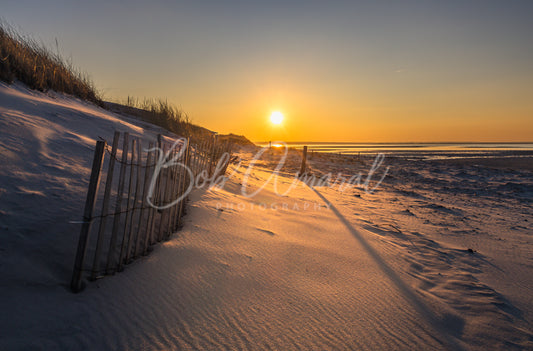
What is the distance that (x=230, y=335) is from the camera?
185 centimetres

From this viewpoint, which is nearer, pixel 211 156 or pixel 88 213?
pixel 88 213

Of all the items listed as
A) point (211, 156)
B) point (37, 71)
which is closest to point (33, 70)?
point (37, 71)

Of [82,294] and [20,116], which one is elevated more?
[20,116]

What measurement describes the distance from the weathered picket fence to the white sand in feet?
0.48

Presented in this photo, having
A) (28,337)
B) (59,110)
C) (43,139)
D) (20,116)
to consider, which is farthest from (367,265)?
(59,110)

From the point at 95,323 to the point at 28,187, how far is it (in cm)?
170

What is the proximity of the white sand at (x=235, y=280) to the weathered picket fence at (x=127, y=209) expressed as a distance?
15 cm

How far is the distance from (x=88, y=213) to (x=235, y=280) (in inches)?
52.3

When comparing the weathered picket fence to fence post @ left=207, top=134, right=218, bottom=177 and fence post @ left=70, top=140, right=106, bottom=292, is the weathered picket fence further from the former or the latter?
fence post @ left=207, top=134, right=218, bottom=177

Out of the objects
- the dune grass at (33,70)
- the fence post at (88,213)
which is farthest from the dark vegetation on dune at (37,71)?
the fence post at (88,213)

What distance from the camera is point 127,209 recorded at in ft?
8.04

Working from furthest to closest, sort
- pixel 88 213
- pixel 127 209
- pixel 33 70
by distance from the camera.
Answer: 1. pixel 33 70
2. pixel 127 209
3. pixel 88 213

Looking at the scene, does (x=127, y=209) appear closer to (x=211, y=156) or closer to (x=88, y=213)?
(x=88, y=213)

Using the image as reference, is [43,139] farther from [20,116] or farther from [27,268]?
[27,268]
